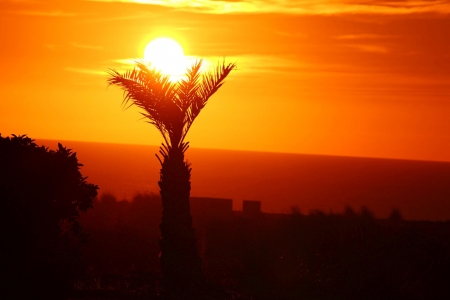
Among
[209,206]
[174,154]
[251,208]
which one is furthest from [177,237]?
[209,206]

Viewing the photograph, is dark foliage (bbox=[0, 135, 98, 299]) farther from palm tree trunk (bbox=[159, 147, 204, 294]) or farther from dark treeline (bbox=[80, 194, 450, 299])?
dark treeline (bbox=[80, 194, 450, 299])

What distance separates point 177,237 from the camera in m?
16.5

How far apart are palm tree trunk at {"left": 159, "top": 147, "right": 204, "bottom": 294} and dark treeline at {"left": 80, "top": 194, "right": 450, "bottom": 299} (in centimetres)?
66

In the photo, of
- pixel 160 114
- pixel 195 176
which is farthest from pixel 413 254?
pixel 195 176

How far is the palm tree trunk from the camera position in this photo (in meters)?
16.4

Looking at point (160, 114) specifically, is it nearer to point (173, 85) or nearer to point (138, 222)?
point (173, 85)

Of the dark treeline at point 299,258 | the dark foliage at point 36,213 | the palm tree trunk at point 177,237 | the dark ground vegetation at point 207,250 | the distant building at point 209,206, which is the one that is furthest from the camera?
the distant building at point 209,206

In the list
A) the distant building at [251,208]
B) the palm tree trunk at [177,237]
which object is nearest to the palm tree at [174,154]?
the palm tree trunk at [177,237]

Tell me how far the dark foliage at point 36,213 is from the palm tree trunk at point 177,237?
335cm

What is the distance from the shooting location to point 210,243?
77.7ft

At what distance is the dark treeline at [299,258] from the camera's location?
17.0 m

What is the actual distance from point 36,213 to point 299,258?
861cm

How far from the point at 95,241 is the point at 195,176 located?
503 ft

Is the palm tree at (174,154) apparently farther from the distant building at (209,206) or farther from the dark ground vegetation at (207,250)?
the distant building at (209,206)
